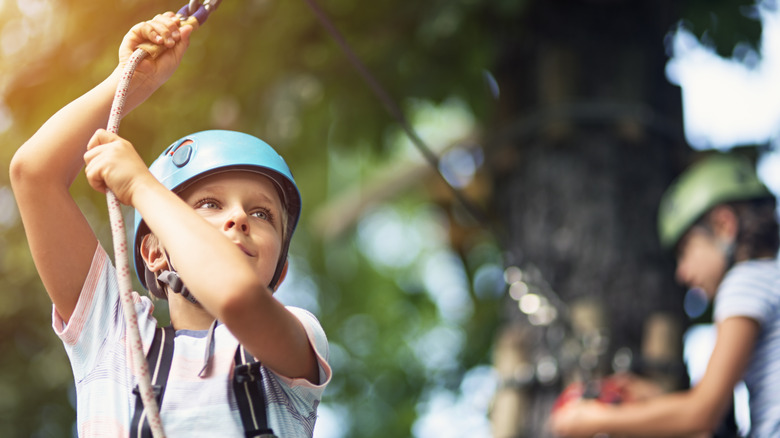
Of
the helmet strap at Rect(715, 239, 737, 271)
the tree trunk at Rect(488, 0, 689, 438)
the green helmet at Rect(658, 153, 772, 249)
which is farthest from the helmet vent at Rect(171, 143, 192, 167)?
the tree trunk at Rect(488, 0, 689, 438)

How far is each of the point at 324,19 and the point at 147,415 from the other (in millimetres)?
1282

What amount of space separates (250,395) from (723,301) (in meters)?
2.20

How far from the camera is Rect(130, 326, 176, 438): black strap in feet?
5.47

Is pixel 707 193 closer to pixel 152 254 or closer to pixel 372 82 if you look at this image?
pixel 372 82

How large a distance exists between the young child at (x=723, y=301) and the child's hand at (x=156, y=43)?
225cm

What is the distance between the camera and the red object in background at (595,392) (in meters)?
4.14

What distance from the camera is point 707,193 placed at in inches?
159

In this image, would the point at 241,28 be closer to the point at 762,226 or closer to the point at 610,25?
the point at 610,25

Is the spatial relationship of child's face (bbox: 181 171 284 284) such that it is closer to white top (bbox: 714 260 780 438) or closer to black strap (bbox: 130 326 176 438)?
black strap (bbox: 130 326 176 438)

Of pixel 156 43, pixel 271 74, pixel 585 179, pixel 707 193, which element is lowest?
pixel 156 43

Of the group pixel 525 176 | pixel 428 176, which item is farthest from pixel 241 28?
pixel 428 176

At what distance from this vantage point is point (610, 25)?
17.4 feet

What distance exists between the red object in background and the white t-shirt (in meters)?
2.52

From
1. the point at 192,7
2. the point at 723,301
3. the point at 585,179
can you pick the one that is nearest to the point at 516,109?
the point at 585,179
